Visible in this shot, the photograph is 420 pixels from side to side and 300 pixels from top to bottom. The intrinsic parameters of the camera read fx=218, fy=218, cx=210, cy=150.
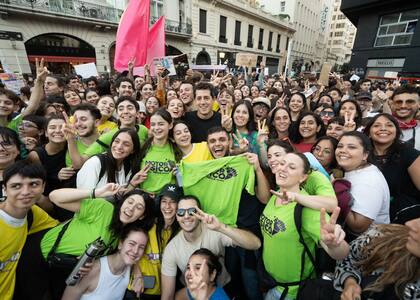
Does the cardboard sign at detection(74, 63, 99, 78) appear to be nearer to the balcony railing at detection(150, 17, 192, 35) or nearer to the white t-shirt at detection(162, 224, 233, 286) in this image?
the white t-shirt at detection(162, 224, 233, 286)

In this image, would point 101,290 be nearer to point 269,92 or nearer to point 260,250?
point 260,250

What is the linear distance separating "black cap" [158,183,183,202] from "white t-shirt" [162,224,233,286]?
40cm

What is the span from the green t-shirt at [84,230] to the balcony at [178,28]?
1886cm

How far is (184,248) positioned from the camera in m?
2.26

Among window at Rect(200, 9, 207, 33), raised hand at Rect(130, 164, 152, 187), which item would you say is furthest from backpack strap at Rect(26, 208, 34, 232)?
window at Rect(200, 9, 207, 33)

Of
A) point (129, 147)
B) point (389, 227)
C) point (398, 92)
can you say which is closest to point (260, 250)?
point (389, 227)

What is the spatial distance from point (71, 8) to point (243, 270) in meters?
16.6

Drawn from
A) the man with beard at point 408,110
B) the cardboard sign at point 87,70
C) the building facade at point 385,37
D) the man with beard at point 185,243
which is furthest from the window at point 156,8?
the man with beard at point 185,243

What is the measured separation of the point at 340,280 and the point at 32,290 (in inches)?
108

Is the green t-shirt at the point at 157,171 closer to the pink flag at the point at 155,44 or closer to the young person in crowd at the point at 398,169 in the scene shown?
the young person in crowd at the point at 398,169

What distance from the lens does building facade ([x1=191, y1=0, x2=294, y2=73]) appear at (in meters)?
21.0

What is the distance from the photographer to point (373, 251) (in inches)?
59.6

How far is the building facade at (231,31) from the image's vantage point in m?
21.0

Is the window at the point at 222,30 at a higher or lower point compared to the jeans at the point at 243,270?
higher
